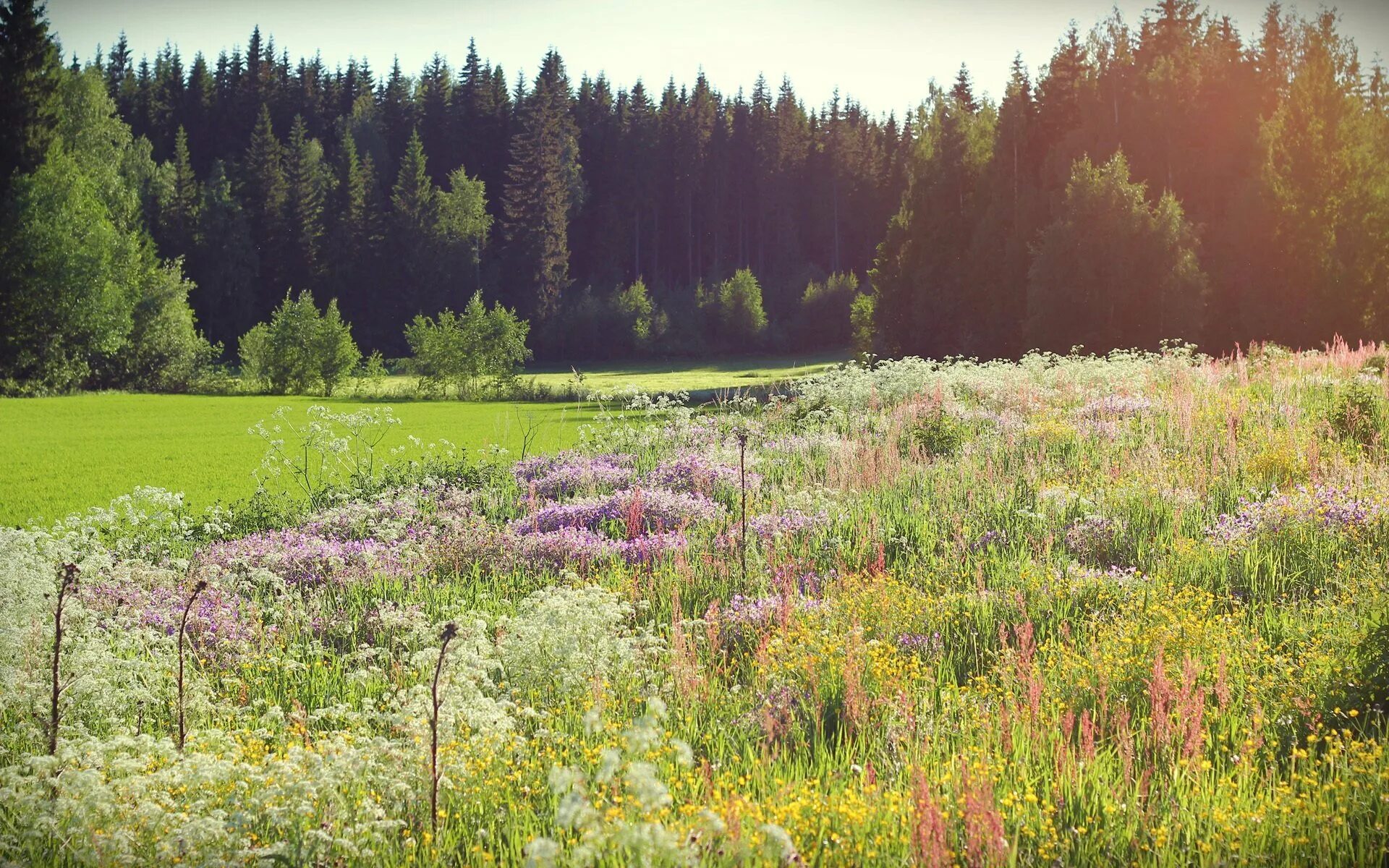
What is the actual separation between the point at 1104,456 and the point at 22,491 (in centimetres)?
1503

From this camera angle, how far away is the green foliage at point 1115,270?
29.4 metres

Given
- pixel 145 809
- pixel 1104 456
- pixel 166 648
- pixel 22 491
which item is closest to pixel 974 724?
pixel 145 809

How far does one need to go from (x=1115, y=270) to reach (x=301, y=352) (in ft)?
108

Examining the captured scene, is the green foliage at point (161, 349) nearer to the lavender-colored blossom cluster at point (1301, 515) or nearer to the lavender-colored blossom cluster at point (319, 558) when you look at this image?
the lavender-colored blossom cluster at point (319, 558)

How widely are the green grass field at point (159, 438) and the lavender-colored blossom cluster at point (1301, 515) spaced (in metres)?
9.53

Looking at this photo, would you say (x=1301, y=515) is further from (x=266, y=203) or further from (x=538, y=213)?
(x=266, y=203)

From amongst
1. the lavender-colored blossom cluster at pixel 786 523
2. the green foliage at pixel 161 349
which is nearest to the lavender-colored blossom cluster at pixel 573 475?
the lavender-colored blossom cluster at pixel 786 523

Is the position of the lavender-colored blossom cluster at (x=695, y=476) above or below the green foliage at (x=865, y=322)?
below

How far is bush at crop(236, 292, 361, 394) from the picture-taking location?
136 ft

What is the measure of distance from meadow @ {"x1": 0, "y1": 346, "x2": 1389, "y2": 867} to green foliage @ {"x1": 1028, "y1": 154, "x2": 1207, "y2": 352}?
19.5m

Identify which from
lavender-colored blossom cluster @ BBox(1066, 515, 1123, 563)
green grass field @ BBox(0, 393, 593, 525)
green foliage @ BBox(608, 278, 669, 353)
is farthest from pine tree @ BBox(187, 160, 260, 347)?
lavender-colored blossom cluster @ BBox(1066, 515, 1123, 563)

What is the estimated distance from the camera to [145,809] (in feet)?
11.4

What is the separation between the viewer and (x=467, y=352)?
1588 inches

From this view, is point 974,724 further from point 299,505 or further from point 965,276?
point 965,276
